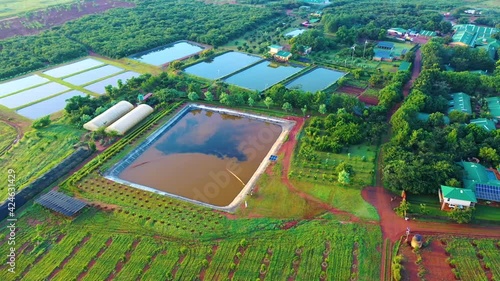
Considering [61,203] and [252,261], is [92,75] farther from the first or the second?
[252,261]

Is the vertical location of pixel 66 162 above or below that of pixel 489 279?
above

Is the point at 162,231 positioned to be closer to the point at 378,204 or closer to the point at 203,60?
the point at 378,204

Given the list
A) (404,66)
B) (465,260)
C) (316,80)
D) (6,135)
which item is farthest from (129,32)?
(465,260)

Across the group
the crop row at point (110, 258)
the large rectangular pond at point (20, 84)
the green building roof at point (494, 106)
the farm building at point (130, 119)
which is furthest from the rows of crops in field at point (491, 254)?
the large rectangular pond at point (20, 84)

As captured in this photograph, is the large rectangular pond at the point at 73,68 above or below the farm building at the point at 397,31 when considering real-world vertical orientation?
above

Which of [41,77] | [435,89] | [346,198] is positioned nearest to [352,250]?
[346,198]

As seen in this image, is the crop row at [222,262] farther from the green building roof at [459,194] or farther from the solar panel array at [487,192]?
the solar panel array at [487,192]

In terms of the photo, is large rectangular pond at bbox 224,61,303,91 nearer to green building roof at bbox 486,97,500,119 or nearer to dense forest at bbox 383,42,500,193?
dense forest at bbox 383,42,500,193
